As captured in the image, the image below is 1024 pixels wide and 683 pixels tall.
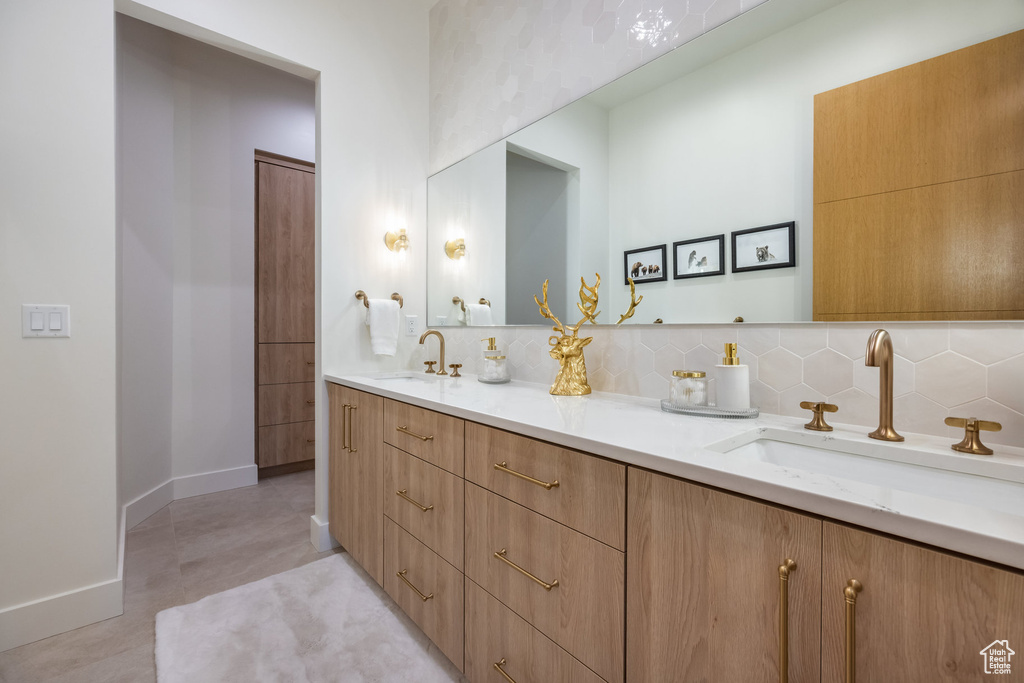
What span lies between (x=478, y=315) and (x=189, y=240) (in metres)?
2.06

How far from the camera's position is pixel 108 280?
1.63 meters

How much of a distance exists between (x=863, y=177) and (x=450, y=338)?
71.0 inches

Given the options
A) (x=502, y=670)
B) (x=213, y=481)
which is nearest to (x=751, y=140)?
(x=502, y=670)

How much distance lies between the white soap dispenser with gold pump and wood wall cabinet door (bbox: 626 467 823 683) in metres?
0.47

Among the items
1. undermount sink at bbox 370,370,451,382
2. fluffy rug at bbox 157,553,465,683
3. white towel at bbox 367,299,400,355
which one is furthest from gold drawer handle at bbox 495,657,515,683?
white towel at bbox 367,299,400,355

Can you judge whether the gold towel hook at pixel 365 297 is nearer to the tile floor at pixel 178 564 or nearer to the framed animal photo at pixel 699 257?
the tile floor at pixel 178 564

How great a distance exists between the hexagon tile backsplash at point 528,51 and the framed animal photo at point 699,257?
0.61m

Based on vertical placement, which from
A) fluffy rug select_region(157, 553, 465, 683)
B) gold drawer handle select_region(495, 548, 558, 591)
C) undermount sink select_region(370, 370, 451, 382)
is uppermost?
undermount sink select_region(370, 370, 451, 382)

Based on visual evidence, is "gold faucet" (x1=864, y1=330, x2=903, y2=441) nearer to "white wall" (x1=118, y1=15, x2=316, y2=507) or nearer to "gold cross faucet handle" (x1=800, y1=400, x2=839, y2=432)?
"gold cross faucet handle" (x1=800, y1=400, x2=839, y2=432)

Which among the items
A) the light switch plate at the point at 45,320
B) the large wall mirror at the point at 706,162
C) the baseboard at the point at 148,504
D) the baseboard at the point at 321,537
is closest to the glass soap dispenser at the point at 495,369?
the large wall mirror at the point at 706,162

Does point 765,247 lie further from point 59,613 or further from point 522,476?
point 59,613

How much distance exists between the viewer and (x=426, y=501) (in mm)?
1365

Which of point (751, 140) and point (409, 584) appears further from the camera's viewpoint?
point (409, 584)

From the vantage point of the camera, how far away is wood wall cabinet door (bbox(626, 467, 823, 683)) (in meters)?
0.58
